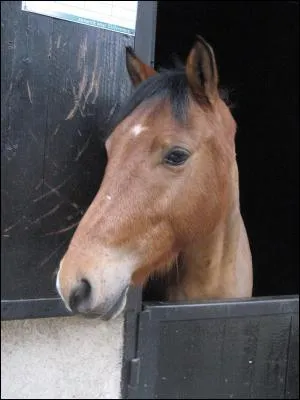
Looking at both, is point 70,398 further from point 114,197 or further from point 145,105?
point 145,105

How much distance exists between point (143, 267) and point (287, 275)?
140 inches

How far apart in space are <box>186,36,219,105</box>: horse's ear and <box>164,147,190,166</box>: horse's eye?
0.95ft

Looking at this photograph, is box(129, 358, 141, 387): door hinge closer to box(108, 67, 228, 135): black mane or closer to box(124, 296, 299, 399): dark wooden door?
box(124, 296, 299, 399): dark wooden door

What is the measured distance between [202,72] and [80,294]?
1024 mm

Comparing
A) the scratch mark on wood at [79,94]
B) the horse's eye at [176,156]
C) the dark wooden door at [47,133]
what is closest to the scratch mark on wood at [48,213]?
the dark wooden door at [47,133]

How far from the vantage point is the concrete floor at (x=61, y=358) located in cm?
183

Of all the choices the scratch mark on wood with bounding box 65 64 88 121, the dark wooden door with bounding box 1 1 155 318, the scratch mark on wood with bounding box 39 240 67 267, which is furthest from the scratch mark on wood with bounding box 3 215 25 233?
the scratch mark on wood with bounding box 65 64 88 121

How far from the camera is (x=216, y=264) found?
239cm

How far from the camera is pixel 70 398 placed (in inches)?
75.5

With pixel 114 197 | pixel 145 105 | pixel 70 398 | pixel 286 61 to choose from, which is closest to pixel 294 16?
pixel 286 61

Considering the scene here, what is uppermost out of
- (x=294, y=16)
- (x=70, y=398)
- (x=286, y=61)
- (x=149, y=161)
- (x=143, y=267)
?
(x=294, y=16)

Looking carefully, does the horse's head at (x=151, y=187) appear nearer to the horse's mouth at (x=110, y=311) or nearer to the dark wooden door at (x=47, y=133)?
the horse's mouth at (x=110, y=311)

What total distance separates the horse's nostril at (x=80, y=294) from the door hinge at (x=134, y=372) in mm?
506

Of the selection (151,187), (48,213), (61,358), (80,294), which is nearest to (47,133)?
(48,213)
